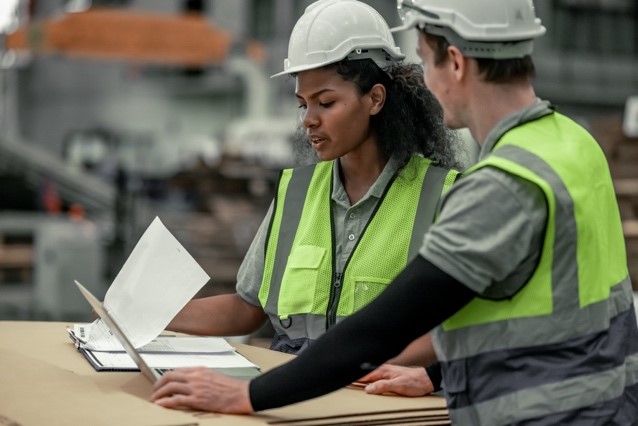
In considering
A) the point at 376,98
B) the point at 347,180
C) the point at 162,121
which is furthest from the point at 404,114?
the point at 162,121

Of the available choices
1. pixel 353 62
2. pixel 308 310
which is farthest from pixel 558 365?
pixel 353 62

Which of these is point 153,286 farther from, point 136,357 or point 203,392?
point 203,392

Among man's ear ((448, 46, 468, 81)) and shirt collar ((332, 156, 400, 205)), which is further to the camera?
shirt collar ((332, 156, 400, 205))

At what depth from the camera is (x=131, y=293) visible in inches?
85.7

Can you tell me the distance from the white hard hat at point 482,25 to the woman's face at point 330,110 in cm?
68

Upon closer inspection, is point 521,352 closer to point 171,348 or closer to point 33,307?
point 171,348

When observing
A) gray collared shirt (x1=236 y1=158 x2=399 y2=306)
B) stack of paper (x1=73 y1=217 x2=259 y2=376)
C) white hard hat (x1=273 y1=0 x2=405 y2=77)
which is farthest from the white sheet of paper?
white hard hat (x1=273 y1=0 x2=405 y2=77)

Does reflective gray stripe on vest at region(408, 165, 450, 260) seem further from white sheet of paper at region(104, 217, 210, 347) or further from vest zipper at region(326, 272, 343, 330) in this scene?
white sheet of paper at region(104, 217, 210, 347)

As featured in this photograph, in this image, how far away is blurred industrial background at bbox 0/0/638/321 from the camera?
10.6 metres

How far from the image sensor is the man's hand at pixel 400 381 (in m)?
2.06

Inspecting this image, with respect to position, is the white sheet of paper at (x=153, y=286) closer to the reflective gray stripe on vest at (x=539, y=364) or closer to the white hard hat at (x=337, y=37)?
the white hard hat at (x=337, y=37)

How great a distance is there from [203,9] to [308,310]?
2772 centimetres

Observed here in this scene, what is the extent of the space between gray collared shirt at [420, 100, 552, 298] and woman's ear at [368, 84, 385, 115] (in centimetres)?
87

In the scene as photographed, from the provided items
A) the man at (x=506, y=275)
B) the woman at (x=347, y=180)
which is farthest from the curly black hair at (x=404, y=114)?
the man at (x=506, y=275)
